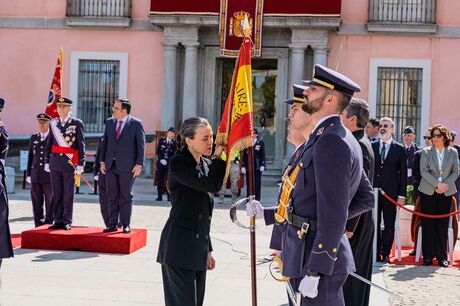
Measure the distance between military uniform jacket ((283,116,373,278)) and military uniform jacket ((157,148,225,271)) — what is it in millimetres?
1046

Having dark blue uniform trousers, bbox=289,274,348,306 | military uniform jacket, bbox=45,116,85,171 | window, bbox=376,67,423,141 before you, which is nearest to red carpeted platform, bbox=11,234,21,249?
military uniform jacket, bbox=45,116,85,171

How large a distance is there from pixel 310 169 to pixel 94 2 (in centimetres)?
2067

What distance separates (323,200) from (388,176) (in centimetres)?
595

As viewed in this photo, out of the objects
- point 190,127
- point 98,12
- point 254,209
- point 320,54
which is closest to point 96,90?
point 98,12

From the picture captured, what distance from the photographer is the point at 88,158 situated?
69.8 feet

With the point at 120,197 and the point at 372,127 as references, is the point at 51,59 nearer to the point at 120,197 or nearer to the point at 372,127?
the point at 120,197

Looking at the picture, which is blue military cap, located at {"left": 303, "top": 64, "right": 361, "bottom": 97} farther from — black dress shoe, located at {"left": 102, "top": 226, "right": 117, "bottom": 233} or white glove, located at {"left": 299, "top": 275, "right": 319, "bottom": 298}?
black dress shoe, located at {"left": 102, "top": 226, "right": 117, "bottom": 233}

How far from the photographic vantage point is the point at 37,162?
11.8m

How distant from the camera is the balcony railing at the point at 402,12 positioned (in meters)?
22.3

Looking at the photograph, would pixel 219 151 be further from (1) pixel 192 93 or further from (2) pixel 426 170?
(1) pixel 192 93

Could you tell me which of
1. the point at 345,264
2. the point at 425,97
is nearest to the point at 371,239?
the point at 345,264

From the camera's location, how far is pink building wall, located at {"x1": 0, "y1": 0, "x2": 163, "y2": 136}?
914 inches

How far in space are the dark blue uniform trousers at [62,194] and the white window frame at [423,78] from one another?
538 inches

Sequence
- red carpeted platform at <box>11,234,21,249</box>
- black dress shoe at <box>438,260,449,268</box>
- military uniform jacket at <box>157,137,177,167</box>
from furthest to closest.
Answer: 1. military uniform jacket at <box>157,137,177,167</box>
2. red carpeted platform at <box>11,234,21,249</box>
3. black dress shoe at <box>438,260,449,268</box>
